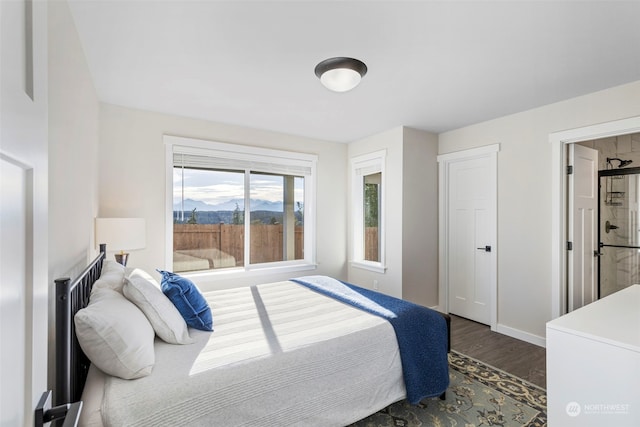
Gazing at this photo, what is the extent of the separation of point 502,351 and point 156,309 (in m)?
3.17

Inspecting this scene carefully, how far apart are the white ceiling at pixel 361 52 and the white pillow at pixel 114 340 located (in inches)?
65.2

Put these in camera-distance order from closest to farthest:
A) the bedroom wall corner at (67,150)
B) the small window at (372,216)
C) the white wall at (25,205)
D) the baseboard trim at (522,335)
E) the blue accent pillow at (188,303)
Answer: the white wall at (25,205)
the bedroom wall corner at (67,150)
the blue accent pillow at (188,303)
the baseboard trim at (522,335)
the small window at (372,216)

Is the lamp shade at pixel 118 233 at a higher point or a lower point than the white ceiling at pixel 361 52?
lower

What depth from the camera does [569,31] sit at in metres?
1.96

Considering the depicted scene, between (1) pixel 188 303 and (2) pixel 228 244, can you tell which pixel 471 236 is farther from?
(1) pixel 188 303

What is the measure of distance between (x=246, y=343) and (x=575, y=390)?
1.70 meters

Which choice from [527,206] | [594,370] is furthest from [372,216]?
[594,370]

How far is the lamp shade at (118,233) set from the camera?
2.70 m

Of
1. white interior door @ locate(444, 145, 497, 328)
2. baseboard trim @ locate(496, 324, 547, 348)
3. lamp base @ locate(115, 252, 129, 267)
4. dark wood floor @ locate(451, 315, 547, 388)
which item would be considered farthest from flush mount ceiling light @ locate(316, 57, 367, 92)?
baseboard trim @ locate(496, 324, 547, 348)

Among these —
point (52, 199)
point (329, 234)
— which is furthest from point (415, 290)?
point (52, 199)

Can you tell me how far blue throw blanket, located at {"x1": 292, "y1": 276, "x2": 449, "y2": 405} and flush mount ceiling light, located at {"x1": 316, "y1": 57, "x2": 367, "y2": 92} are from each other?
5.60 ft

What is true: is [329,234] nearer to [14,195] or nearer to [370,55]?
[370,55]

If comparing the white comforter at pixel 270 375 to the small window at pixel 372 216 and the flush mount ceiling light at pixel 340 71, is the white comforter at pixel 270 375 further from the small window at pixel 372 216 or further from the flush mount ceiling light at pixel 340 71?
the small window at pixel 372 216

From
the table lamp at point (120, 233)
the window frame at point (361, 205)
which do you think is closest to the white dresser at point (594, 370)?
the window frame at point (361, 205)
